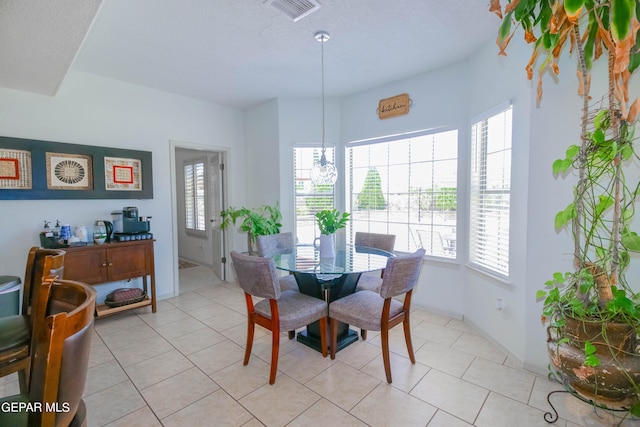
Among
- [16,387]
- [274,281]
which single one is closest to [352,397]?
[274,281]

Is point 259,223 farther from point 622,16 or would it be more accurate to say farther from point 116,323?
point 622,16

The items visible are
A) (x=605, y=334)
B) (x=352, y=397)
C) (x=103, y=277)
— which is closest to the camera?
(x=605, y=334)

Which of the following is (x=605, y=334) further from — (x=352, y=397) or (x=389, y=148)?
(x=389, y=148)

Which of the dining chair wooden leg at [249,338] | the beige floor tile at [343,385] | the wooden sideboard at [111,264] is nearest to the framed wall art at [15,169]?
the wooden sideboard at [111,264]

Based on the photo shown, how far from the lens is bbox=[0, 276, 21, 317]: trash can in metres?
2.02

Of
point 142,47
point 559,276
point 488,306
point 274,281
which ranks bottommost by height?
point 488,306

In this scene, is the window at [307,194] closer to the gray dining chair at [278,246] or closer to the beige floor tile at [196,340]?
the gray dining chair at [278,246]

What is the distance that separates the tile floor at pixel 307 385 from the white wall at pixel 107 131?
1209 millimetres

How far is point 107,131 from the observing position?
3488 mm

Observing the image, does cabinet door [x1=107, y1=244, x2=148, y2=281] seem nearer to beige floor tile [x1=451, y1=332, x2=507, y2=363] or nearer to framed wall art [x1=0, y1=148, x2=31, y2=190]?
framed wall art [x1=0, y1=148, x2=31, y2=190]

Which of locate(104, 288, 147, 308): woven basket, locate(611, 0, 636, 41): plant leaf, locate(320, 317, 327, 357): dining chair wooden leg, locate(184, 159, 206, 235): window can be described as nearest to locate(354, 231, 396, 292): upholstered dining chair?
locate(320, 317, 327, 357): dining chair wooden leg

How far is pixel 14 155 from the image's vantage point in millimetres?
2881

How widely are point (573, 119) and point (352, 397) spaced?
245cm

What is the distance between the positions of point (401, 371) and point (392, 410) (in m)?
0.45
